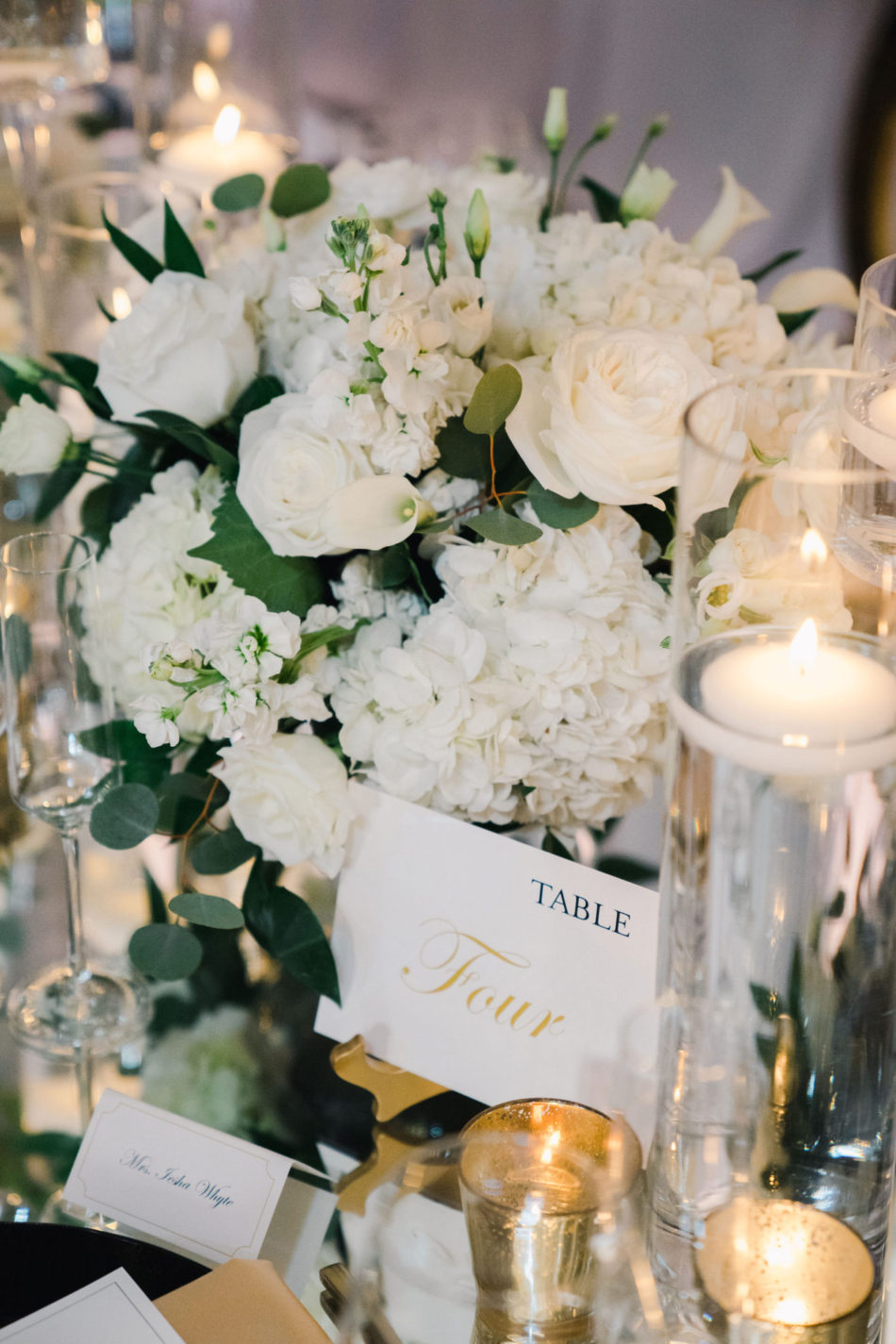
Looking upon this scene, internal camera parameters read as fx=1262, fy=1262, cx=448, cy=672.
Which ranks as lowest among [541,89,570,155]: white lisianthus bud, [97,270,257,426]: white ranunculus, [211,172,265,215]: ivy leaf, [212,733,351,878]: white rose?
[212,733,351,878]: white rose

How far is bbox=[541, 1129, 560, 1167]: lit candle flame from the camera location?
601 millimetres

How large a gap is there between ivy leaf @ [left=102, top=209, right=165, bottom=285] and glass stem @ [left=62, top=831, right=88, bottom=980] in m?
0.40

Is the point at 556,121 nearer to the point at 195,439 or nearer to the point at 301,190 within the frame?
the point at 301,190

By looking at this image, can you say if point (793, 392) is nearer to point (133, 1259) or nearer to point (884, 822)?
point (884, 822)

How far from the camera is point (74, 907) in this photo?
2.86 ft

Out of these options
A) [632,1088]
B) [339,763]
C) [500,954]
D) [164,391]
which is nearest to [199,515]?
[164,391]

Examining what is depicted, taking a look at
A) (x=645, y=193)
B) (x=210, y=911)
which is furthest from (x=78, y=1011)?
(x=645, y=193)

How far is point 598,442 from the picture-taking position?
0.68m

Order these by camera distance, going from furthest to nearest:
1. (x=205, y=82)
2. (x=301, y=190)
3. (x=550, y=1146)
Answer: (x=205, y=82) < (x=301, y=190) < (x=550, y=1146)

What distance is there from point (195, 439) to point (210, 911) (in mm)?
304

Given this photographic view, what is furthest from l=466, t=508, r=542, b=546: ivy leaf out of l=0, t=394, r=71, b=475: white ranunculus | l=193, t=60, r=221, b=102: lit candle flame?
l=193, t=60, r=221, b=102: lit candle flame

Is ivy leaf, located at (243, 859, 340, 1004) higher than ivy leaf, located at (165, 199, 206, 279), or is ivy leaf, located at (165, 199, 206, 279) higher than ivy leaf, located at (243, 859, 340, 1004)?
ivy leaf, located at (165, 199, 206, 279)

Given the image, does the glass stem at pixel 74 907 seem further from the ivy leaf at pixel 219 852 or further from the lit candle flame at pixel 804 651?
the lit candle flame at pixel 804 651

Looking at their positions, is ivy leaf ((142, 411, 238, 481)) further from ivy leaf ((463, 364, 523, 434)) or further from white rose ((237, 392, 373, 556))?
ivy leaf ((463, 364, 523, 434))
